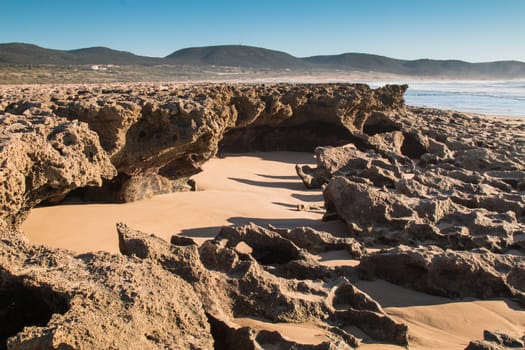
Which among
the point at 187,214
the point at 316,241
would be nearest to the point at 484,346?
the point at 316,241

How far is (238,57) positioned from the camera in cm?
13438

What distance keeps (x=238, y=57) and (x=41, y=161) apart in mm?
133993

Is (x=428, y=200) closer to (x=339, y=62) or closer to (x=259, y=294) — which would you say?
(x=259, y=294)

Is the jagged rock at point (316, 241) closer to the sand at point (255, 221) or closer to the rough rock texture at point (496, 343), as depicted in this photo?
the sand at point (255, 221)

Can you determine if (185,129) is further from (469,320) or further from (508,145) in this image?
(508,145)

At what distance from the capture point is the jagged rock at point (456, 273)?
4.11m

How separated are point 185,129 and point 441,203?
10.7ft

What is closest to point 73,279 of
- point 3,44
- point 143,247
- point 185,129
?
point 143,247

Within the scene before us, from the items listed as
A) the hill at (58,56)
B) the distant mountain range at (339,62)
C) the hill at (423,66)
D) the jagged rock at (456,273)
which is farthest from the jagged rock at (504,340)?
the hill at (423,66)

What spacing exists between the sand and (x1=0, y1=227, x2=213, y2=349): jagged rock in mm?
690

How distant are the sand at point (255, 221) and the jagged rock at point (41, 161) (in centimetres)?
85

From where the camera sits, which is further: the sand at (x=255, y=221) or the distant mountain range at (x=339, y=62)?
the distant mountain range at (x=339, y=62)

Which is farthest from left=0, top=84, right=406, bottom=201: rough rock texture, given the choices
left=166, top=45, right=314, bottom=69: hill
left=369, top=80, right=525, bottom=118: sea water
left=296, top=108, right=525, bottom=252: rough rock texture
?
left=166, top=45, right=314, bottom=69: hill

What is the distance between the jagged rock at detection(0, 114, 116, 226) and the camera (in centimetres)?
358
